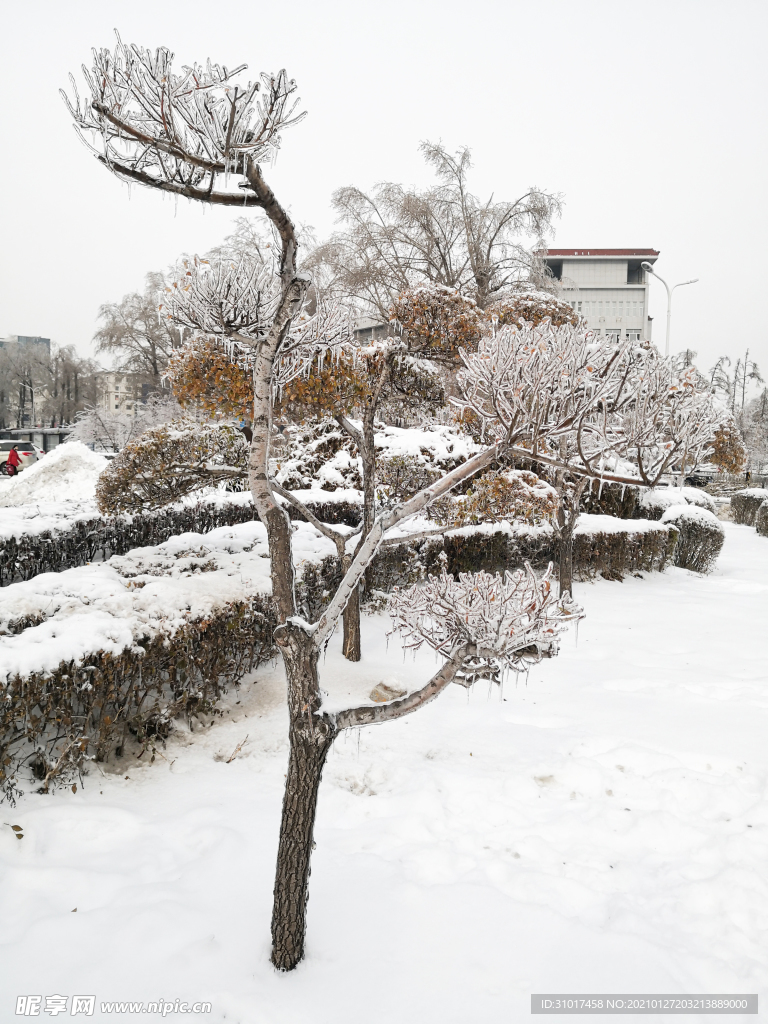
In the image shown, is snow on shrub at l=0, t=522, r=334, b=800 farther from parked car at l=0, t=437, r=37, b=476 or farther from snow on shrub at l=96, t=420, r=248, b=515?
parked car at l=0, t=437, r=37, b=476

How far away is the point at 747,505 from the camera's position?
19859mm

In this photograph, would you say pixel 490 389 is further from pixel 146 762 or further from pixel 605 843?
pixel 146 762

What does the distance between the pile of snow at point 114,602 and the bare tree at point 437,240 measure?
18.1 meters

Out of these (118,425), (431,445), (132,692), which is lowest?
(132,692)

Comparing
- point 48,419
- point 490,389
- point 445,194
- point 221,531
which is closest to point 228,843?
point 490,389

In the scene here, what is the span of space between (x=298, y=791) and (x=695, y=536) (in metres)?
10.7

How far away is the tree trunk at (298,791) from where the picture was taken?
2.33m

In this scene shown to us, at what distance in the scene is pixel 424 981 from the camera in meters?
2.34

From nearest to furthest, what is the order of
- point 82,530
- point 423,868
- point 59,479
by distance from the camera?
point 423,868, point 82,530, point 59,479

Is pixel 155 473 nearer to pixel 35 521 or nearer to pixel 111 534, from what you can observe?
pixel 35 521

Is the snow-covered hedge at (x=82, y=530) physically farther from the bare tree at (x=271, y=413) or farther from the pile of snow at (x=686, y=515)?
the pile of snow at (x=686, y=515)

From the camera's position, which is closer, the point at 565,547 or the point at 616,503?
the point at 565,547

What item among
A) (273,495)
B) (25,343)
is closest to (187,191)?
(273,495)

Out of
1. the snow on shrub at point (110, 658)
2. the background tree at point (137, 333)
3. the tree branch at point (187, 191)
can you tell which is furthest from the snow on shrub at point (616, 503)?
the background tree at point (137, 333)
